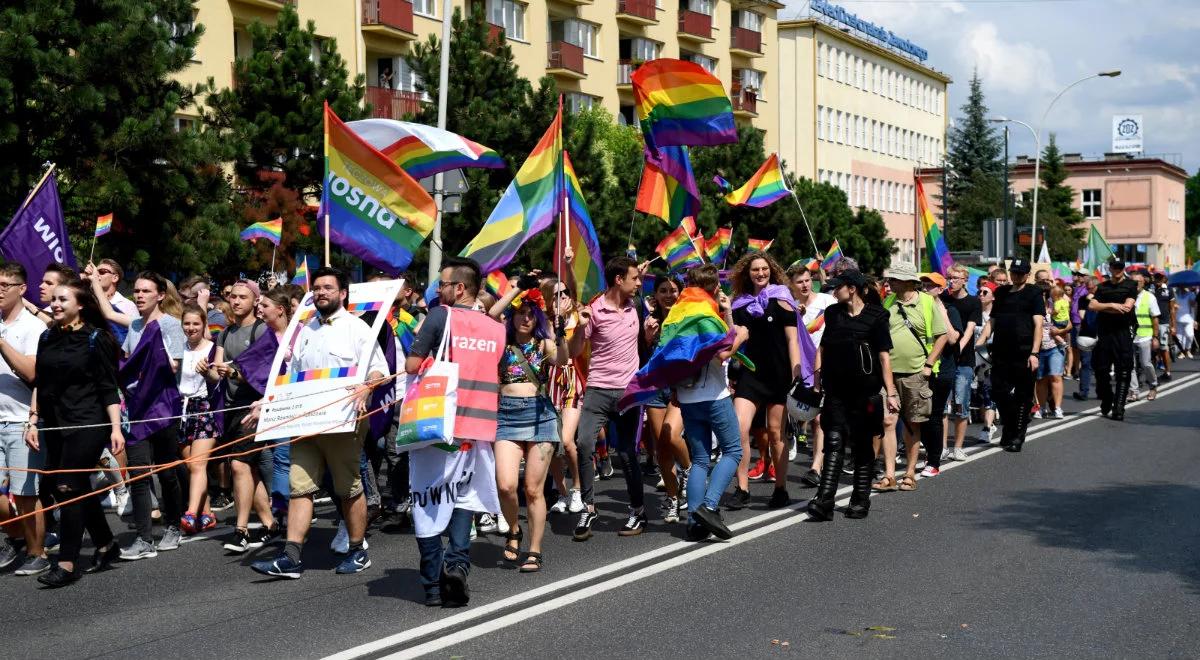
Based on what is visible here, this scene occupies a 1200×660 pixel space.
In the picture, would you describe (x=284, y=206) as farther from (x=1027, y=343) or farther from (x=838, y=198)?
(x=838, y=198)

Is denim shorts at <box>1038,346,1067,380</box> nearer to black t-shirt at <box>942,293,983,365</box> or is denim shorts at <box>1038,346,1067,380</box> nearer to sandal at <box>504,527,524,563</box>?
black t-shirt at <box>942,293,983,365</box>

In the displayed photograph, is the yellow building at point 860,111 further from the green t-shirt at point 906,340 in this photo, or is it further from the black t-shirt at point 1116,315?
the green t-shirt at point 906,340

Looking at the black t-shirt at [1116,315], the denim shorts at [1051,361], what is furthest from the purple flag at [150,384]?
the black t-shirt at [1116,315]

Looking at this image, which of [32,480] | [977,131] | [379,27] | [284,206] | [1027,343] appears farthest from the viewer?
[977,131]

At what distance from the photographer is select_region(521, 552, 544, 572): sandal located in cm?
866

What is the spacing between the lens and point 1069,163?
10712cm

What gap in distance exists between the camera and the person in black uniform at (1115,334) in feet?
58.4

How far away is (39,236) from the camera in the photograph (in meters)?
11.7

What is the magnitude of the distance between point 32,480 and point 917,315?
23.5ft

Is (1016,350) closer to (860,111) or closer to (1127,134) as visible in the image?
(860,111)

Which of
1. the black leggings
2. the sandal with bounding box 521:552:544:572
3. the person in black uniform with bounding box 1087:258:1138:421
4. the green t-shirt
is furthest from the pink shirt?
the person in black uniform with bounding box 1087:258:1138:421

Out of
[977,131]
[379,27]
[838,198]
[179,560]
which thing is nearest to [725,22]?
[838,198]

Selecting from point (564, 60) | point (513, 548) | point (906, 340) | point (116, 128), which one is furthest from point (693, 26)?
point (513, 548)

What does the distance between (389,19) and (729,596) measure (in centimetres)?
3439
